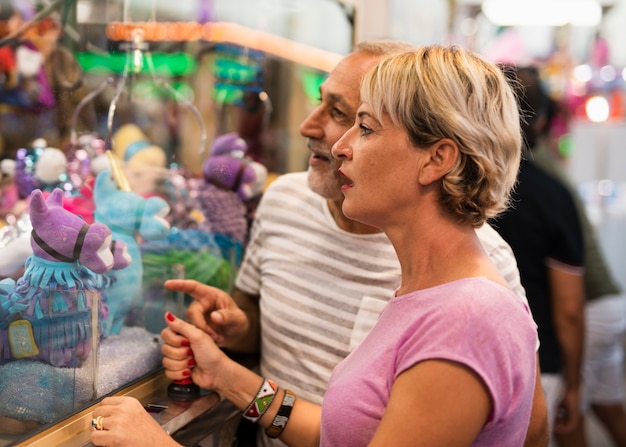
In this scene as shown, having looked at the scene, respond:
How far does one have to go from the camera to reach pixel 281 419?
4.75 feet

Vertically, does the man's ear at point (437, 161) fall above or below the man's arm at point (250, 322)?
above

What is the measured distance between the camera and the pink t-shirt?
1009 mm

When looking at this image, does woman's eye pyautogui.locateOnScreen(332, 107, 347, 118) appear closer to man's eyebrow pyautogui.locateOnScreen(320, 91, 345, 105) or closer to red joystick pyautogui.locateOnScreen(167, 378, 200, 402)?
man's eyebrow pyautogui.locateOnScreen(320, 91, 345, 105)

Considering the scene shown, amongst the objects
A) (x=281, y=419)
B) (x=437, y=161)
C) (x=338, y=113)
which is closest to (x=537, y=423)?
(x=281, y=419)

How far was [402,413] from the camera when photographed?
999 millimetres

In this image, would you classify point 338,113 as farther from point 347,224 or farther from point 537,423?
point 537,423

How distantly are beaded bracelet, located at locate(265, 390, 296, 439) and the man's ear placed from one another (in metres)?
0.55

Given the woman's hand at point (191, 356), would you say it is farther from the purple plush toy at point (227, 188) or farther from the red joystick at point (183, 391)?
the purple plush toy at point (227, 188)

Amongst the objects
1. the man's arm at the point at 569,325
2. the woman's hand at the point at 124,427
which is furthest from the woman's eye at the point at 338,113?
the man's arm at the point at 569,325

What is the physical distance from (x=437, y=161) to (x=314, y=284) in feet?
1.94

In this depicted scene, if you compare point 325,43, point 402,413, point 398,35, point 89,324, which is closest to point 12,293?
Answer: point 89,324

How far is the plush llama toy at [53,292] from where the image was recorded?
1.12 m

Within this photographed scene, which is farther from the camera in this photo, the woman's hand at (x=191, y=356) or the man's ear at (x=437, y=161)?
the woman's hand at (x=191, y=356)

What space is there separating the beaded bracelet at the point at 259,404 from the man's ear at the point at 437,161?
546 millimetres
